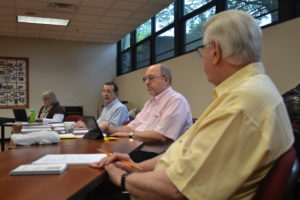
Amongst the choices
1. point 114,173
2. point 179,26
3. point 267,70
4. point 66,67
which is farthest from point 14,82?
point 114,173

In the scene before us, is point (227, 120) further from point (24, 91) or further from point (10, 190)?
point (24, 91)

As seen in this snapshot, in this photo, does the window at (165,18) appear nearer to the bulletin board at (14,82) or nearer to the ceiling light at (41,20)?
the ceiling light at (41,20)

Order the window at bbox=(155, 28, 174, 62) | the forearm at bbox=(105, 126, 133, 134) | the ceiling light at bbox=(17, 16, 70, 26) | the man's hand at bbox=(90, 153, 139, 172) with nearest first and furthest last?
the man's hand at bbox=(90, 153, 139, 172), the forearm at bbox=(105, 126, 133, 134), the window at bbox=(155, 28, 174, 62), the ceiling light at bbox=(17, 16, 70, 26)

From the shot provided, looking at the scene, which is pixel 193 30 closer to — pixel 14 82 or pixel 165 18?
pixel 165 18

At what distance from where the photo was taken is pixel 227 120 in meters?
0.76

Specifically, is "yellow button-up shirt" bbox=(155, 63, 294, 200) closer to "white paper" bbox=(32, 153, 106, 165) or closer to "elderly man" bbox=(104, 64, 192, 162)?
"white paper" bbox=(32, 153, 106, 165)

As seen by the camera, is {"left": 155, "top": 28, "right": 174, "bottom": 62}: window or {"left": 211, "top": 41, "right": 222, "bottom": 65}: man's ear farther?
{"left": 155, "top": 28, "right": 174, "bottom": 62}: window

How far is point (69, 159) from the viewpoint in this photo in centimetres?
130

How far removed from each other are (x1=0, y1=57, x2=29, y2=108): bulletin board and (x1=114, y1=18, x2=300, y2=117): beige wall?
2.71 m

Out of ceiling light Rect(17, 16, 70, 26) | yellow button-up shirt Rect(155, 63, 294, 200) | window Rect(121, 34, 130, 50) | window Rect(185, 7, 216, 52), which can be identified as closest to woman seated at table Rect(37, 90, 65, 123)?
ceiling light Rect(17, 16, 70, 26)

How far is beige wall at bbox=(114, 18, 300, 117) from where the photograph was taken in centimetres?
259

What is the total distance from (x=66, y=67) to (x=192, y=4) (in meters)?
4.31

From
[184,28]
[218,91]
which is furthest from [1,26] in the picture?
[218,91]

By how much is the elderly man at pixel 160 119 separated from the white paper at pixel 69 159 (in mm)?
598
